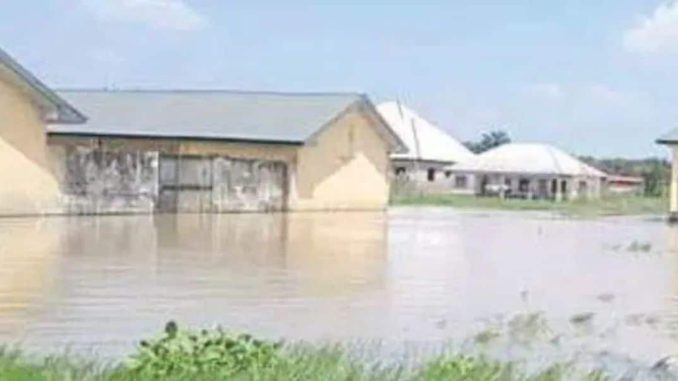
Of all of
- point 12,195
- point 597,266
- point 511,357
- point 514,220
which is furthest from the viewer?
point 514,220

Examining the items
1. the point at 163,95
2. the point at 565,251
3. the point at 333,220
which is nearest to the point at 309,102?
the point at 163,95

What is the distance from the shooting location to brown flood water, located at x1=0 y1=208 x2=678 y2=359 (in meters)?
14.6

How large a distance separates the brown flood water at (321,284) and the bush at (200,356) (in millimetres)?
3002

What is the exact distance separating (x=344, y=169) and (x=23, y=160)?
19.6 meters

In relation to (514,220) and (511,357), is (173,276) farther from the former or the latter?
(514,220)

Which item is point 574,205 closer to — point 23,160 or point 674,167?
point 674,167

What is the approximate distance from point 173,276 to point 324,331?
20.9 feet

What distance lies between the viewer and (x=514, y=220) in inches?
1940

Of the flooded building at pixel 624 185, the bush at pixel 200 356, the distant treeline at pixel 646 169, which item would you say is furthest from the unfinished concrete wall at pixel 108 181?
the flooded building at pixel 624 185

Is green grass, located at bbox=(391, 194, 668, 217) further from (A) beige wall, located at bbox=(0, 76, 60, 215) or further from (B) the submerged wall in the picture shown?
(A) beige wall, located at bbox=(0, 76, 60, 215)

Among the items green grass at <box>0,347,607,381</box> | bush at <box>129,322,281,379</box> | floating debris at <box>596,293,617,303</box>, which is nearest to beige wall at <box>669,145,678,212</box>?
floating debris at <box>596,293,617,303</box>

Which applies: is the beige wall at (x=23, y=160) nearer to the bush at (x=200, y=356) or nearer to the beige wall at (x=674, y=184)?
the beige wall at (x=674, y=184)

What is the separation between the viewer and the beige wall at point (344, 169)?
51.9 meters

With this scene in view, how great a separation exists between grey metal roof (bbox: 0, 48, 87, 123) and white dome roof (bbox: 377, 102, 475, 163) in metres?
53.6
